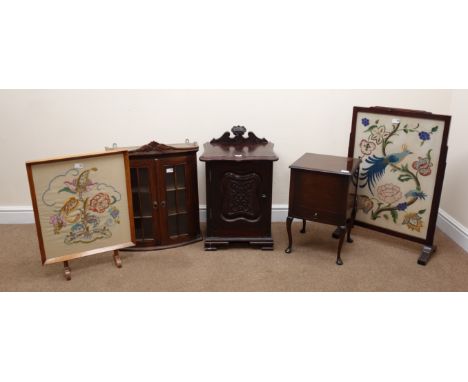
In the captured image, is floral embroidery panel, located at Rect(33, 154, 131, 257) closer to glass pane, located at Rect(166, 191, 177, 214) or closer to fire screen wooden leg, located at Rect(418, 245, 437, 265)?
glass pane, located at Rect(166, 191, 177, 214)

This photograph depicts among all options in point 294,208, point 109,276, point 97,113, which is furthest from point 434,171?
point 97,113

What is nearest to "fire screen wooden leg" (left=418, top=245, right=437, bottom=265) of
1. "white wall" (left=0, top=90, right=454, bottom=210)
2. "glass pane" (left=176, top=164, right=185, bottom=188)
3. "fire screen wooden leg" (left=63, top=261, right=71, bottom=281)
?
"white wall" (left=0, top=90, right=454, bottom=210)

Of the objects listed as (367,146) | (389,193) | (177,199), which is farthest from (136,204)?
(389,193)

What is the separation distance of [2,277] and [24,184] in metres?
0.98

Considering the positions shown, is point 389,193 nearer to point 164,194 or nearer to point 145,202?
point 164,194

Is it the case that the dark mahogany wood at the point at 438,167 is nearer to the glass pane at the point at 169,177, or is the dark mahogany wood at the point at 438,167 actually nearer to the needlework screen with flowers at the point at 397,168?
the needlework screen with flowers at the point at 397,168

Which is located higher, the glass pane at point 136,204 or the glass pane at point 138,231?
the glass pane at point 136,204

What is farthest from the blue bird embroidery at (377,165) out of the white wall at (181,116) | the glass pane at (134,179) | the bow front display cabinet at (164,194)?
the glass pane at (134,179)

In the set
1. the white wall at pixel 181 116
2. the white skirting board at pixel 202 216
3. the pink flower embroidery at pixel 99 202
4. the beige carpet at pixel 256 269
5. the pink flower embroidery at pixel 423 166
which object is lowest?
→ the beige carpet at pixel 256 269

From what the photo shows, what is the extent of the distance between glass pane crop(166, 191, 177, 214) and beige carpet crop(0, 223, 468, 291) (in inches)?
11.4

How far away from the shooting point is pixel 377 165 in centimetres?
307

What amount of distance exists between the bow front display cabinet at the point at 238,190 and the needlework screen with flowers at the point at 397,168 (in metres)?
0.69

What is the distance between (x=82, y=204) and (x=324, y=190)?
1552mm

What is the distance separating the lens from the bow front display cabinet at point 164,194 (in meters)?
2.96
